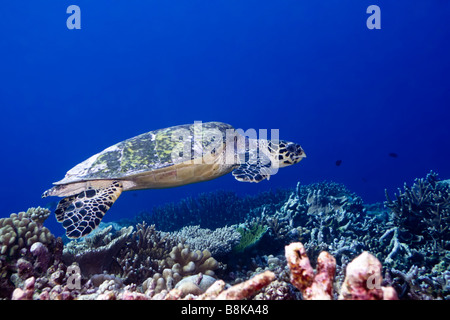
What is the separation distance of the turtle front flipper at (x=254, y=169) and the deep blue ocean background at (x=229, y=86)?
192ft

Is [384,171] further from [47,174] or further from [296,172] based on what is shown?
[47,174]

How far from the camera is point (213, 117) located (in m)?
84.2

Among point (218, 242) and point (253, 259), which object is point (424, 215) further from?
point (218, 242)

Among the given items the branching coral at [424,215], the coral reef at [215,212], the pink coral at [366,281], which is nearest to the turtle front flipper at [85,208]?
the pink coral at [366,281]

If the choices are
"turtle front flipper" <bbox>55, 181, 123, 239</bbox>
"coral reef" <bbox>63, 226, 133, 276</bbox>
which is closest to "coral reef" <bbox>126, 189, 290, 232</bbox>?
"turtle front flipper" <bbox>55, 181, 123, 239</bbox>

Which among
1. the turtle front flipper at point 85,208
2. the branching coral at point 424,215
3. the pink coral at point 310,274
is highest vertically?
the pink coral at point 310,274

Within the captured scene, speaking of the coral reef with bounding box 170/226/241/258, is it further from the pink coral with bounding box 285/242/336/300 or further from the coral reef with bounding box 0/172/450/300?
the pink coral with bounding box 285/242/336/300

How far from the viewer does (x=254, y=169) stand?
518cm

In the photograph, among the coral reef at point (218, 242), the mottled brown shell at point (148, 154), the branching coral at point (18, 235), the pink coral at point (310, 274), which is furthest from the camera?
the mottled brown shell at point (148, 154)

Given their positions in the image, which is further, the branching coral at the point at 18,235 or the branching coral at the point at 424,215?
the branching coral at the point at 424,215

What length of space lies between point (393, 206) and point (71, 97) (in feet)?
349

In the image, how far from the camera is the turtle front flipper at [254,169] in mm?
4711

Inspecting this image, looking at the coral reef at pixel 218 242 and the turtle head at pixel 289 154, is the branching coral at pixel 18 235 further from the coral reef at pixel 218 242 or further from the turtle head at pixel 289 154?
the turtle head at pixel 289 154

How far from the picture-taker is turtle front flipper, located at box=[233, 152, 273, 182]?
471 centimetres
